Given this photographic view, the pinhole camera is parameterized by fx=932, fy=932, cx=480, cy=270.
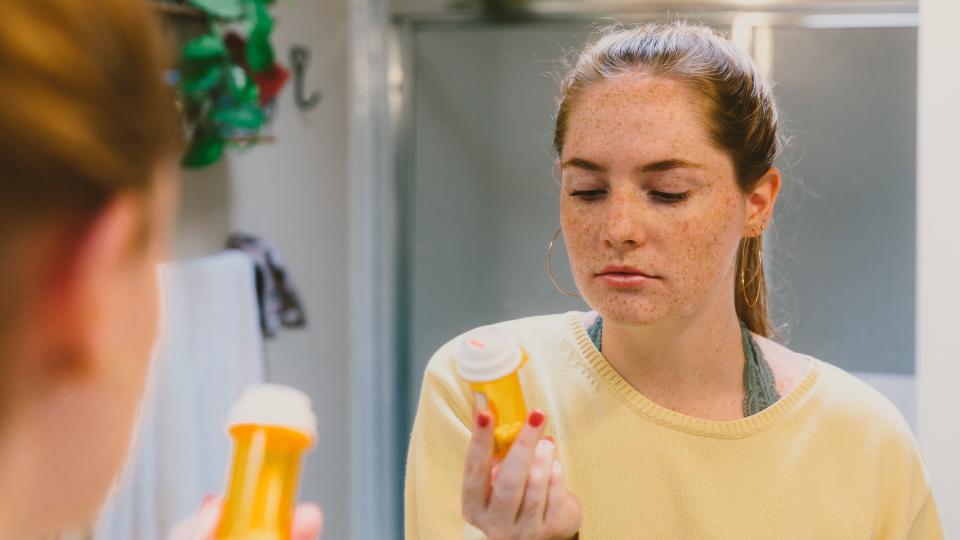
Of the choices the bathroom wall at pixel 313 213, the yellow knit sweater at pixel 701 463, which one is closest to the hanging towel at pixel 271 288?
the bathroom wall at pixel 313 213

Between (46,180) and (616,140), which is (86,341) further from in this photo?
(616,140)

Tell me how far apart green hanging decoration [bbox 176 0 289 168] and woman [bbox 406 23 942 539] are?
0.65 m

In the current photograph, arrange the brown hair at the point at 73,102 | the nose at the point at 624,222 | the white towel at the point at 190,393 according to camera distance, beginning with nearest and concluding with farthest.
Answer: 1. the brown hair at the point at 73,102
2. the nose at the point at 624,222
3. the white towel at the point at 190,393

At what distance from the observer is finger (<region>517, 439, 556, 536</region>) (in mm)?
607

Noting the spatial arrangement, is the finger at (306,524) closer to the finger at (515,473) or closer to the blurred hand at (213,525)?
the blurred hand at (213,525)

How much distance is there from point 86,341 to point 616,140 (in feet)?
1.76

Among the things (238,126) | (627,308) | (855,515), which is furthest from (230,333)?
(855,515)

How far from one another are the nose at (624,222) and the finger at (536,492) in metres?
0.18

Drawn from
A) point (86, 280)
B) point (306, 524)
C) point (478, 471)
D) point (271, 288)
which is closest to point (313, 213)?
point (271, 288)

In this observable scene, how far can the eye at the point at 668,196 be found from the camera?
0.73 m

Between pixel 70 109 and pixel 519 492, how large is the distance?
1.45 feet

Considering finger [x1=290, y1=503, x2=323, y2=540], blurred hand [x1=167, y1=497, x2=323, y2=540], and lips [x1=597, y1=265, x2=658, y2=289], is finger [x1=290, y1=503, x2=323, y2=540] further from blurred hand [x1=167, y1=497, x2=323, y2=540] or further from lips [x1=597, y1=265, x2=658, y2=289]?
lips [x1=597, y1=265, x2=658, y2=289]

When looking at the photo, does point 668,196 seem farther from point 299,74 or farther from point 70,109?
point 299,74

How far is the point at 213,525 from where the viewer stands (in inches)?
15.1
